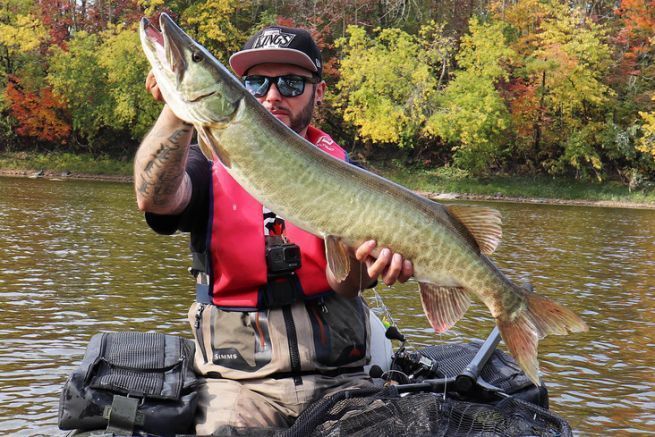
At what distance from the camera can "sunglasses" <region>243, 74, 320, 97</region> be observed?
14.5 feet

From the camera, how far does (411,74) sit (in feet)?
123

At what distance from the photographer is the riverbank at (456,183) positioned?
3534 cm

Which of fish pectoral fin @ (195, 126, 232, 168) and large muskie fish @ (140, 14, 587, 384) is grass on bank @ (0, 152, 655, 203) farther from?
fish pectoral fin @ (195, 126, 232, 168)

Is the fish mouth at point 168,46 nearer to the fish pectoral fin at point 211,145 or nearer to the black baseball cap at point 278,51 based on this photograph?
the fish pectoral fin at point 211,145

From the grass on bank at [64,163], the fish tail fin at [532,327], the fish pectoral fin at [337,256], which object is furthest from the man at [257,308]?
the grass on bank at [64,163]

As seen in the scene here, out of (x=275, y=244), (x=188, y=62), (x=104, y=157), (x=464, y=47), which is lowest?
(x=104, y=157)

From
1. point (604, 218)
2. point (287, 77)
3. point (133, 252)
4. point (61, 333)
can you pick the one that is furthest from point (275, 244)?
point (604, 218)

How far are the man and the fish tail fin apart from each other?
2.55ft

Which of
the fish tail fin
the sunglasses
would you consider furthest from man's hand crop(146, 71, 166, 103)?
the fish tail fin

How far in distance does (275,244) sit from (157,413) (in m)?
1.07

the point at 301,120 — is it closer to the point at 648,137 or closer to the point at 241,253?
the point at 241,253

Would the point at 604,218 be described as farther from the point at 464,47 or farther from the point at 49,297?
the point at 49,297

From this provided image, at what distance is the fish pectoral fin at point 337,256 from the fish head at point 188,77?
2.54 ft

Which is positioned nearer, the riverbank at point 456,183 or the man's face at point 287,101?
the man's face at point 287,101
